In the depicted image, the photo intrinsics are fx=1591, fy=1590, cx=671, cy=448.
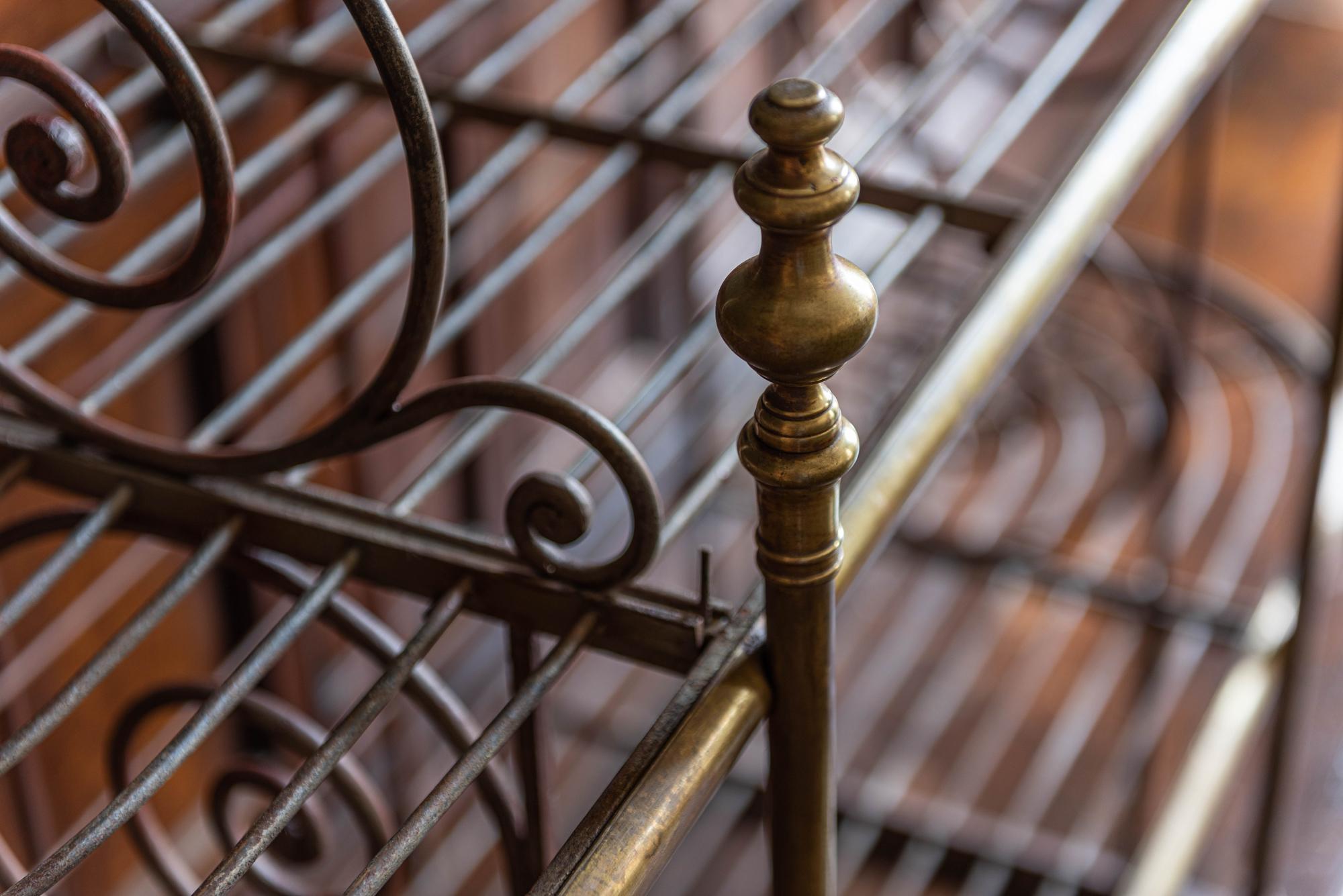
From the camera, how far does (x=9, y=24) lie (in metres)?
1.12

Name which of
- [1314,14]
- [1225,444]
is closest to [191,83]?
[1225,444]

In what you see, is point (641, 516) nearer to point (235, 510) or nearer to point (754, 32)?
point (235, 510)

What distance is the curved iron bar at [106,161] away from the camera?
519 millimetres

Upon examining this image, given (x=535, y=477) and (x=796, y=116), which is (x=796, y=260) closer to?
(x=796, y=116)

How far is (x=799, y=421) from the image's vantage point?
458 mm

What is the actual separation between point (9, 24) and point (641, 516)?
2.67 feet

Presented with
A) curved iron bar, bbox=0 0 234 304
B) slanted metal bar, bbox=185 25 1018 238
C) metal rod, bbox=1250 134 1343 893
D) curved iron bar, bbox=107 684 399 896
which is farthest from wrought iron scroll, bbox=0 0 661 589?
metal rod, bbox=1250 134 1343 893

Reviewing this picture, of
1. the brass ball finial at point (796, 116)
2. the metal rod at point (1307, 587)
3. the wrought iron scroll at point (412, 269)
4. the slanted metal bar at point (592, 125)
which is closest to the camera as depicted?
the brass ball finial at point (796, 116)

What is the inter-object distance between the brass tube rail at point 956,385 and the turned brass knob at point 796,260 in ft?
0.38

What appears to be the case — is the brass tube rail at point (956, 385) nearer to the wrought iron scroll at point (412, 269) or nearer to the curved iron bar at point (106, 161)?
the wrought iron scroll at point (412, 269)

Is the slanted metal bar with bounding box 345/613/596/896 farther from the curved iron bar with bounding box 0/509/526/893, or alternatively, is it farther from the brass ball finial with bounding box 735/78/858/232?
the brass ball finial with bounding box 735/78/858/232

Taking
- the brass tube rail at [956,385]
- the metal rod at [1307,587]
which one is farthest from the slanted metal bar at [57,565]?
the metal rod at [1307,587]

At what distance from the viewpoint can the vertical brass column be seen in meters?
0.41

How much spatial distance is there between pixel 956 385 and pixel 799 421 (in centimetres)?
19
